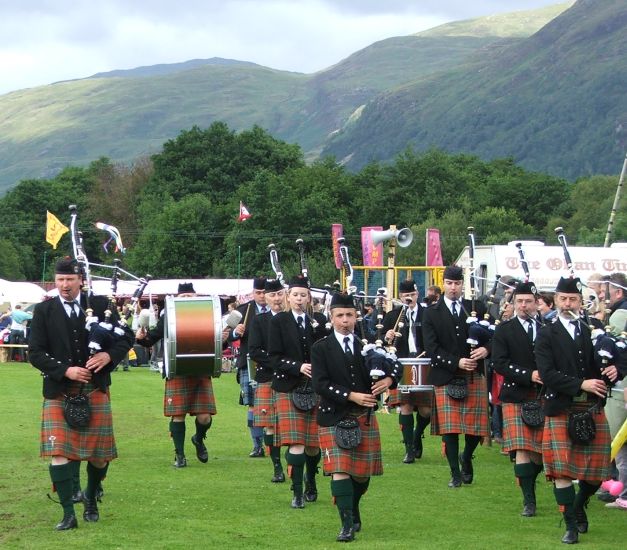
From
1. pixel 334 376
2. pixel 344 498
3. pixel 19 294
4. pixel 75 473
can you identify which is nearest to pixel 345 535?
pixel 344 498

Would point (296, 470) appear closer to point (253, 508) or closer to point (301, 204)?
point (253, 508)

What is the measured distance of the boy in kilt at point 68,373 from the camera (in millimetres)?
8602

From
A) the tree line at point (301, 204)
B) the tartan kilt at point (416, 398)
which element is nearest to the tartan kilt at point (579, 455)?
the tartan kilt at point (416, 398)

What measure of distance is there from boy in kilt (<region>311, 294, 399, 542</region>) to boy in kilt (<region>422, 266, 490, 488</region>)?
2232mm

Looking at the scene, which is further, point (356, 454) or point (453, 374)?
point (453, 374)

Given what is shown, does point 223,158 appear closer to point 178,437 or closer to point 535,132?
point 178,437

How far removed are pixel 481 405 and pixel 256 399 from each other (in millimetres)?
2079

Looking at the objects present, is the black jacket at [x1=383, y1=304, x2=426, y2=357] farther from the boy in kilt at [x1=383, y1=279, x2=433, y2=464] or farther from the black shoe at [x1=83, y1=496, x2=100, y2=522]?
the black shoe at [x1=83, y1=496, x2=100, y2=522]

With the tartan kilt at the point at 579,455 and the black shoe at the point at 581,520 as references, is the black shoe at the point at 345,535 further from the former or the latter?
the black shoe at the point at 581,520

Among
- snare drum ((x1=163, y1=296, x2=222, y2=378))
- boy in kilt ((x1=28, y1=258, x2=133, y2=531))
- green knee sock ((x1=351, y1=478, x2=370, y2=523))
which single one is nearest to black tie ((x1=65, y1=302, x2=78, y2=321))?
boy in kilt ((x1=28, y1=258, x2=133, y2=531))

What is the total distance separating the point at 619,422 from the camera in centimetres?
1019

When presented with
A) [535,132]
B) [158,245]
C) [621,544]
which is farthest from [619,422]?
[535,132]

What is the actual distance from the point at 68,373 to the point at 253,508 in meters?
2.01

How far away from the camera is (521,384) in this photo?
31.4 feet
